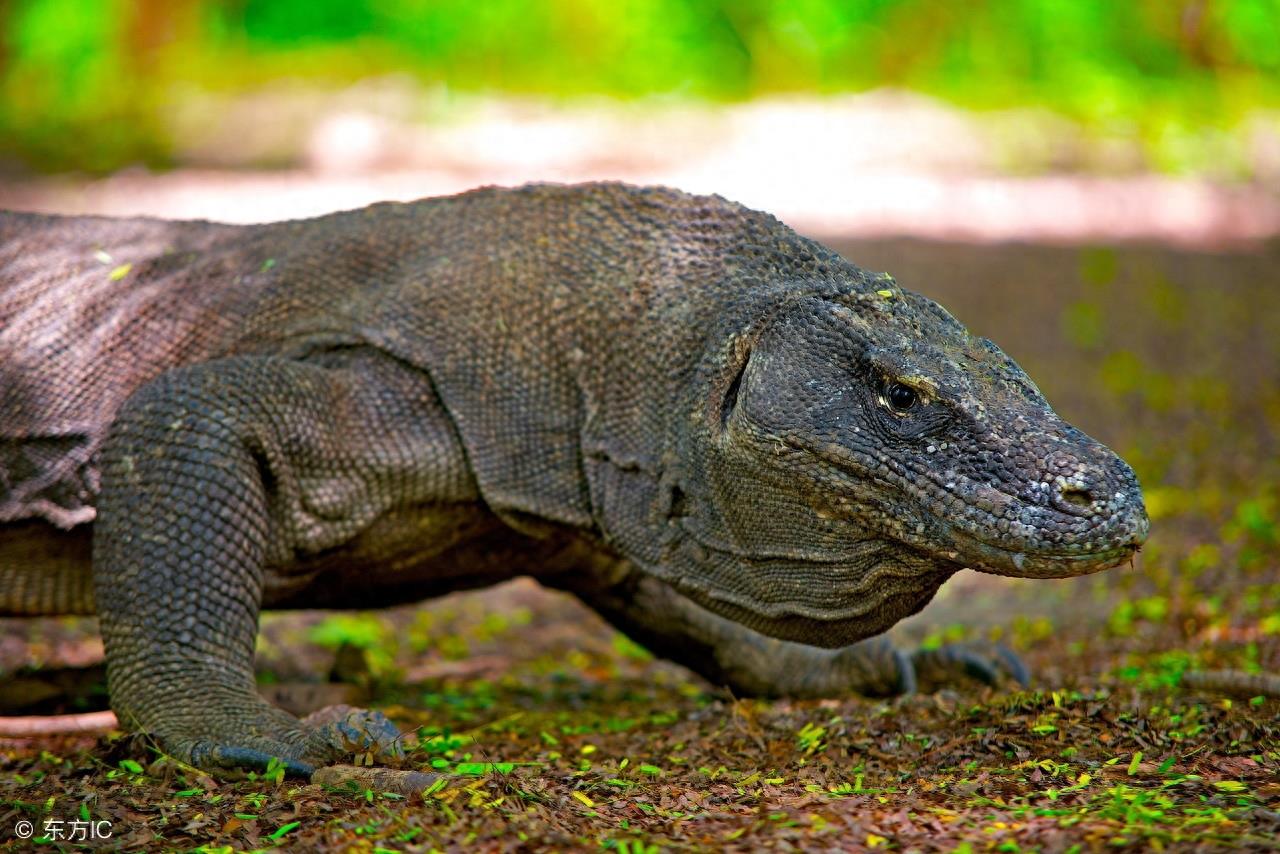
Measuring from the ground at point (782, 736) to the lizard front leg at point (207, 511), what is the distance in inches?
9.6

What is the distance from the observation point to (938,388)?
139 inches

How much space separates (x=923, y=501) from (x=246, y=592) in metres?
1.92

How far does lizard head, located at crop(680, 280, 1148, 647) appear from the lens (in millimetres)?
3359

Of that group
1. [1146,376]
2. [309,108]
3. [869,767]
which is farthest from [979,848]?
[309,108]

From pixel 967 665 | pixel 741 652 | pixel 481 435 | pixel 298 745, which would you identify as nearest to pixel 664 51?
pixel 741 652

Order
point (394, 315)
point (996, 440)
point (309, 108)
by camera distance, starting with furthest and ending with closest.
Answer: point (309, 108) < point (394, 315) < point (996, 440)

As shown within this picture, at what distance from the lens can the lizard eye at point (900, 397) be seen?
3.57 m

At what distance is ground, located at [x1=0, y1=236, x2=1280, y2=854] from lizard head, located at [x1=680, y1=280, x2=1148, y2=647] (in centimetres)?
45

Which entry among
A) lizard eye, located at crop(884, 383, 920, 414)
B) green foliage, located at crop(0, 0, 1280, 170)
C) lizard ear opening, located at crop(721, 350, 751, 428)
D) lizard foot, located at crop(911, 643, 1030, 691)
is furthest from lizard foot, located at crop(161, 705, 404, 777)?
green foliage, located at crop(0, 0, 1280, 170)

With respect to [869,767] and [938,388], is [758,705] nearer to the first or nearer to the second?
[869,767]

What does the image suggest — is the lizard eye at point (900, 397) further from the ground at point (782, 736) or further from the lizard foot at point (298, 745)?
the lizard foot at point (298, 745)

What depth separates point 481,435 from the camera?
4273 millimetres

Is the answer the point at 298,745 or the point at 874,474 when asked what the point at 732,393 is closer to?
the point at 874,474

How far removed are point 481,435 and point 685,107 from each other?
15.5 meters
